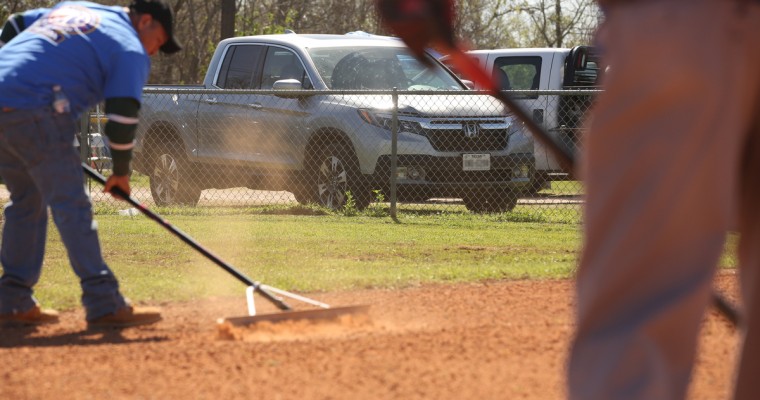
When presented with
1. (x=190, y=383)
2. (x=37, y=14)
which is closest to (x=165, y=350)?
(x=190, y=383)

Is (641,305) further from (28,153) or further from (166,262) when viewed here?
(166,262)

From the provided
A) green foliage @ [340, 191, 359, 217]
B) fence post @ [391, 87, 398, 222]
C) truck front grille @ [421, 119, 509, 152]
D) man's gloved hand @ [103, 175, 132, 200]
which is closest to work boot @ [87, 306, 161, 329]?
man's gloved hand @ [103, 175, 132, 200]

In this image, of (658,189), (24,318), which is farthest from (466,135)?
(658,189)

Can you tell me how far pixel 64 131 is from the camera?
5195 millimetres

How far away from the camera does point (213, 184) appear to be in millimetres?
12711

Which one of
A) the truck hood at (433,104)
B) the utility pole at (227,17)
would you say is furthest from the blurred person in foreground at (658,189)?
the utility pole at (227,17)

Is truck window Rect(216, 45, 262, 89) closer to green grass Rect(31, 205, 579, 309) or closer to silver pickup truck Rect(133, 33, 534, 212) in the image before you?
silver pickup truck Rect(133, 33, 534, 212)

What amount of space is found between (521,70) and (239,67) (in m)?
4.51

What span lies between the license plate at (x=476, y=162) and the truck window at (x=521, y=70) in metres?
3.85

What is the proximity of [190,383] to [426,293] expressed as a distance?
2.66 meters

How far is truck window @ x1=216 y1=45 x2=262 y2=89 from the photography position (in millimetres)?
12789

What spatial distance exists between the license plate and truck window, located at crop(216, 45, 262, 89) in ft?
9.33

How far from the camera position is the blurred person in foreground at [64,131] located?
5.14 meters

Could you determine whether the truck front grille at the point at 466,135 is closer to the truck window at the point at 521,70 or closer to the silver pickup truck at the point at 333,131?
the silver pickup truck at the point at 333,131
